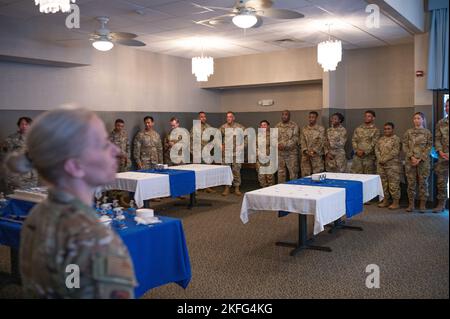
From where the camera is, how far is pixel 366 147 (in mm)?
7809

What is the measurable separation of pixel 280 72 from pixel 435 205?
4.07 metres

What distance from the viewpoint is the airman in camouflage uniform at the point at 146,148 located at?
855cm

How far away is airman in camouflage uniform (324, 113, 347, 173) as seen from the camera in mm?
8125

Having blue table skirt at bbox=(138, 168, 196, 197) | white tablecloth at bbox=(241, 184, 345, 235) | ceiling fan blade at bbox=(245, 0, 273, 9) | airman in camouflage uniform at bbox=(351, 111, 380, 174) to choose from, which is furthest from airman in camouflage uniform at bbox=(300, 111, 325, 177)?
ceiling fan blade at bbox=(245, 0, 273, 9)

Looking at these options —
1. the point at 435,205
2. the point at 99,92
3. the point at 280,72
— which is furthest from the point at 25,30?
the point at 435,205

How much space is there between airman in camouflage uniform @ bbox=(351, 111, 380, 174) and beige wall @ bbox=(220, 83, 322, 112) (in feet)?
6.20

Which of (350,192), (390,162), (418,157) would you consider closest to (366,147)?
(390,162)

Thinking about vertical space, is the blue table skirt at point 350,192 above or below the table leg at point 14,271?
above

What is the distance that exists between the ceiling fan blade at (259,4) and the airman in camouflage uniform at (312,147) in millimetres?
3730

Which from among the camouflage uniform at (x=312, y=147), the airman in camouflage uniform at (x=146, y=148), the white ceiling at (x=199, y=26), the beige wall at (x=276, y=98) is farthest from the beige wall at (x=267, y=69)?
the airman in camouflage uniform at (x=146, y=148)

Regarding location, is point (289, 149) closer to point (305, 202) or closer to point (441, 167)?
point (441, 167)

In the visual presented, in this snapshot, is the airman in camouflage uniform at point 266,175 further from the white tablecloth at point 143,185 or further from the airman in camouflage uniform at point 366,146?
the white tablecloth at point 143,185

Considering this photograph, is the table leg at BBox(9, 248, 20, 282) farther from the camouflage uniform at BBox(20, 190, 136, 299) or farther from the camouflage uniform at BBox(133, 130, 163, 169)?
the camouflage uniform at BBox(133, 130, 163, 169)

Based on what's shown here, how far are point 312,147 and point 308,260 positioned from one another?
4.17m
